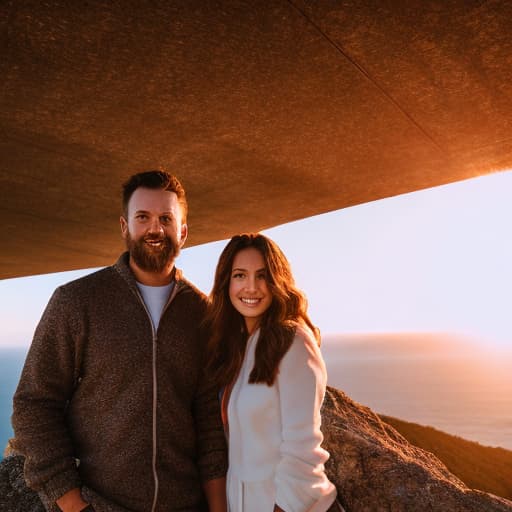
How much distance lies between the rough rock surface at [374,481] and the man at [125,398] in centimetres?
95

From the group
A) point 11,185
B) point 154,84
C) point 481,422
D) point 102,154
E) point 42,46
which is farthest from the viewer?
point 481,422

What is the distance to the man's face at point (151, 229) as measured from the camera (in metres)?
2.38

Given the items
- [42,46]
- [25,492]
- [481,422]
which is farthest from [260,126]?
[481,422]

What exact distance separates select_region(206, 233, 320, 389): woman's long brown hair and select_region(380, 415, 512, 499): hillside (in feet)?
8.87

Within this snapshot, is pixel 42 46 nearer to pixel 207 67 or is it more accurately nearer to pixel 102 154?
pixel 207 67

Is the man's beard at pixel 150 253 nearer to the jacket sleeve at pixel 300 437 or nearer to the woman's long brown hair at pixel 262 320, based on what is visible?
the woman's long brown hair at pixel 262 320

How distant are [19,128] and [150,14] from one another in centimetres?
191

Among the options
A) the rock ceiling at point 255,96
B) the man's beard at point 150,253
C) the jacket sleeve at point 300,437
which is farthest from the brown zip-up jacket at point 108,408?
the rock ceiling at point 255,96

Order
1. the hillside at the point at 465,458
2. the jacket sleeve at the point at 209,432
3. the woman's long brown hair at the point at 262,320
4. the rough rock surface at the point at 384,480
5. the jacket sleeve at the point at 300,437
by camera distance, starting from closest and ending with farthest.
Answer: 1. the jacket sleeve at the point at 300,437
2. the woman's long brown hair at the point at 262,320
3. the jacket sleeve at the point at 209,432
4. the rough rock surface at the point at 384,480
5. the hillside at the point at 465,458

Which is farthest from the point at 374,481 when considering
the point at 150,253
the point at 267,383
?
the point at 150,253

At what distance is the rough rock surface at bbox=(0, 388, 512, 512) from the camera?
2637mm

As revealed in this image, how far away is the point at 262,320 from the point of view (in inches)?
96.9

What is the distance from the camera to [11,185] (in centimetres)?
498

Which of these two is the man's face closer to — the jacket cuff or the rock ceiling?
the rock ceiling
